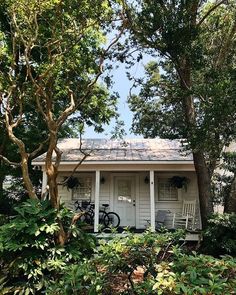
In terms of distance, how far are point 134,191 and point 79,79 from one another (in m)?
5.27

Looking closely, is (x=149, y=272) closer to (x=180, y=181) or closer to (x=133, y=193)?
(x=180, y=181)

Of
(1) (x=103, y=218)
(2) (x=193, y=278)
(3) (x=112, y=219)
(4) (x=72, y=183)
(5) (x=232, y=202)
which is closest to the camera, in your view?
(2) (x=193, y=278)

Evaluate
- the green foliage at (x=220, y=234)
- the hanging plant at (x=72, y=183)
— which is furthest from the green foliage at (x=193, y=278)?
the hanging plant at (x=72, y=183)

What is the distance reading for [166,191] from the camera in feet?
44.5

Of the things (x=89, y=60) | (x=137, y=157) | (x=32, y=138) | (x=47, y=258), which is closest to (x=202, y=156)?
(x=137, y=157)

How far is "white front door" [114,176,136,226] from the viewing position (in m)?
13.5

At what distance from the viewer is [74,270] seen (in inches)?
153

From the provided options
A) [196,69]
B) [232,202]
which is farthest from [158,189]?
[196,69]

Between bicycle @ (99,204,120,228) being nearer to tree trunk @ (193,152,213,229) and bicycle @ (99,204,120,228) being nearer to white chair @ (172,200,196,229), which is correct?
white chair @ (172,200,196,229)

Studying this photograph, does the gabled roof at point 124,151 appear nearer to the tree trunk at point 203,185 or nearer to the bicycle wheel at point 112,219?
the tree trunk at point 203,185

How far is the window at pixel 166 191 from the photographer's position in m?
13.5

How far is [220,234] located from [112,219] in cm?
521

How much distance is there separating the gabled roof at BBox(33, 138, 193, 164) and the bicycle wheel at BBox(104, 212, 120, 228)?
92.8 inches

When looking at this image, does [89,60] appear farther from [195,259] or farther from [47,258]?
[195,259]
